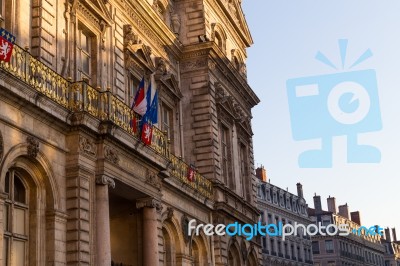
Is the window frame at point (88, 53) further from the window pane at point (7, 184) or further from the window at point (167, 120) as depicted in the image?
the window at point (167, 120)

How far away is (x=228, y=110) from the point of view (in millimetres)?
37500

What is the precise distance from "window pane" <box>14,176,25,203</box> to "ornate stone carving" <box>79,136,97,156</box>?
2122 mm

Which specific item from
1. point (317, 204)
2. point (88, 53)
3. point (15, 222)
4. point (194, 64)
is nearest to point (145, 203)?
point (88, 53)

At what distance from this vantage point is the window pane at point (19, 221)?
18547 millimetres

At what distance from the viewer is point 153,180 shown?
24719 mm

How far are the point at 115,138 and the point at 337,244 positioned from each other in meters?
85.2

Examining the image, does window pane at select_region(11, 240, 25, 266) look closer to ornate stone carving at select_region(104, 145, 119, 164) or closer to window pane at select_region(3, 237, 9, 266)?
window pane at select_region(3, 237, 9, 266)

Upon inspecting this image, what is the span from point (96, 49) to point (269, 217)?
5759cm

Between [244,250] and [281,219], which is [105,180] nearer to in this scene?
[244,250]

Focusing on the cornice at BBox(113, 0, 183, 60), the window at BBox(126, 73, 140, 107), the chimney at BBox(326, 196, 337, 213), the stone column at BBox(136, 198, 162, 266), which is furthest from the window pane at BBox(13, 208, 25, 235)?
the chimney at BBox(326, 196, 337, 213)

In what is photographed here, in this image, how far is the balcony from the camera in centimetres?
1842

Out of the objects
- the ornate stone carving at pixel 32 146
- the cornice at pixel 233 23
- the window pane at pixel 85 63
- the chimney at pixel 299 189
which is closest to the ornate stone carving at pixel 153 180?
the window pane at pixel 85 63

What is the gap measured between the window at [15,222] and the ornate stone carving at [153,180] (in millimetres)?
5894

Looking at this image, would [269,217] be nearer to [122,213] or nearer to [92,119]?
[122,213]
